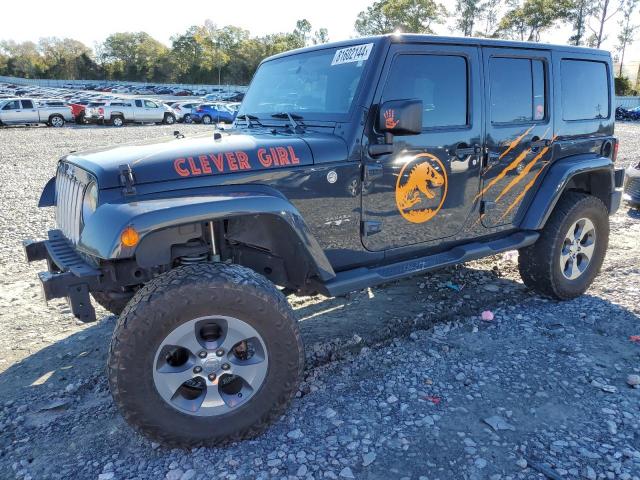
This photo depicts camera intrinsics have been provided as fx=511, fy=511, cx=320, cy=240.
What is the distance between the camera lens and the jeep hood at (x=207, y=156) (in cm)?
268

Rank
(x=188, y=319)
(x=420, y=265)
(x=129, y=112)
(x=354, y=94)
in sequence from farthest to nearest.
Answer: (x=129, y=112)
(x=420, y=265)
(x=354, y=94)
(x=188, y=319)

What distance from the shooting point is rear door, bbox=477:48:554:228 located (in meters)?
3.91

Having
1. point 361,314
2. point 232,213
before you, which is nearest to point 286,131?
point 232,213

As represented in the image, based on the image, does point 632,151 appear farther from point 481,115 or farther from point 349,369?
point 349,369

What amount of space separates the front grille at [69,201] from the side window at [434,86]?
76.7 inches

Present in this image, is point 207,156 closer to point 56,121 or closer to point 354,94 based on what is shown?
point 354,94

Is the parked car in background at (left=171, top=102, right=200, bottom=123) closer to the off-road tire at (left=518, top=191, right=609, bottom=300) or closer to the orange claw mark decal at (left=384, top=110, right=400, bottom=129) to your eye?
the off-road tire at (left=518, top=191, right=609, bottom=300)

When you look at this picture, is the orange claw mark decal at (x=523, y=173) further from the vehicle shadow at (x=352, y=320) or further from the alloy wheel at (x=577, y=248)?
the vehicle shadow at (x=352, y=320)

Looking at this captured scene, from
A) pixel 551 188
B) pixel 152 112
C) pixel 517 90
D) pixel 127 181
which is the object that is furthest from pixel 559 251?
pixel 152 112

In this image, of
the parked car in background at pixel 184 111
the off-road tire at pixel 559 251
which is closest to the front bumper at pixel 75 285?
the off-road tire at pixel 559 251

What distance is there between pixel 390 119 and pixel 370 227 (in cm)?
72

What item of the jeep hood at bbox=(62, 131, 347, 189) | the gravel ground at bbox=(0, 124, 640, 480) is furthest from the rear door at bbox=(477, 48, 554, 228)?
the jeep hood at bbox=(62, 131, 347, 189)

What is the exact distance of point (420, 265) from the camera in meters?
3.68

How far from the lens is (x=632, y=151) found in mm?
16641
